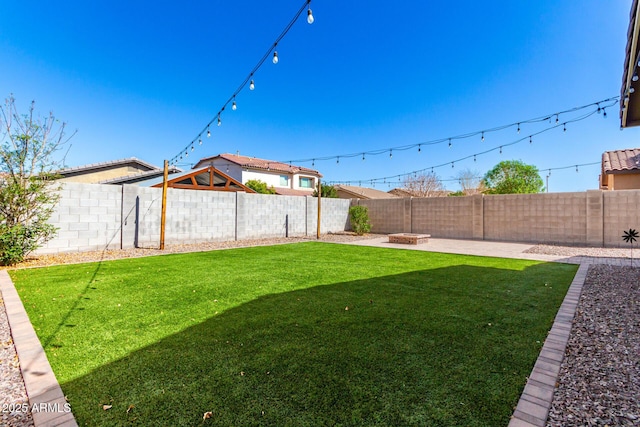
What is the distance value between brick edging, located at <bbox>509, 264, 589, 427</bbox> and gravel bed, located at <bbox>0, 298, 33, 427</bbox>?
2884 mm

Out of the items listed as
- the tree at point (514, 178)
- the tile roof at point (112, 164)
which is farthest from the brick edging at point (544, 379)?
the tree at point (514, 178)

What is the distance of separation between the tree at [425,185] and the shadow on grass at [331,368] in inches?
1205

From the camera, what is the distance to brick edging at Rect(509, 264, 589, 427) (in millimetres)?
1760

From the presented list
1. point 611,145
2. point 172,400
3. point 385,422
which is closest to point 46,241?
point 172,400

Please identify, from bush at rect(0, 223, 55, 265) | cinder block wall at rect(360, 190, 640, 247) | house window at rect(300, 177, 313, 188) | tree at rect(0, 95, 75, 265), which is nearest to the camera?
→ bush at rect(0, 223, 55, 265)

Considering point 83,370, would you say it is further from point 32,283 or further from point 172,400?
point 32,283

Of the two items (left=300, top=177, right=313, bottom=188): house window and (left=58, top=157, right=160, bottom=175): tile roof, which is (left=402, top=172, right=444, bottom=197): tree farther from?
(left=58, top=157, right=160, bottom=175): tile roof

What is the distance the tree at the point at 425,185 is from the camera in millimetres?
32906

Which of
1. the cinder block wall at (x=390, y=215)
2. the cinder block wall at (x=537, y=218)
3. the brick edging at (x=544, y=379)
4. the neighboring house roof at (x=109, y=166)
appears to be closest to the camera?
the brick edging at (x=544, y=379)

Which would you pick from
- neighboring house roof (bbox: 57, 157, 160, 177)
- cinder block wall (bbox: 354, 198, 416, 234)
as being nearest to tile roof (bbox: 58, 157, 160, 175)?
neighboring house roof (bbox: 57, 157, 160, 177)

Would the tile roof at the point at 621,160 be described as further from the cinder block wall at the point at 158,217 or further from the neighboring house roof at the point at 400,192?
the neighboring house roof at the point at 400,192

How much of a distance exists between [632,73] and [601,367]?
4000 mm

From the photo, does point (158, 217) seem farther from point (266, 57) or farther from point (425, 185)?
point (425, 185)

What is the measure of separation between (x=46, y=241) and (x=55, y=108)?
3.27 metres
